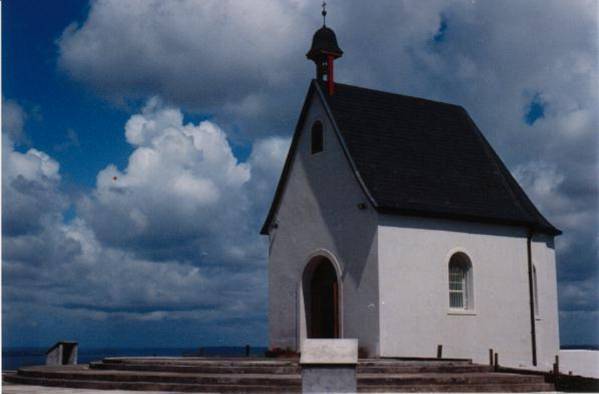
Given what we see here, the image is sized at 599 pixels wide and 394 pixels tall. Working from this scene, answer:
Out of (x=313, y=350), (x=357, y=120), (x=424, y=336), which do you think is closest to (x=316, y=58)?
(x=357, y=120)

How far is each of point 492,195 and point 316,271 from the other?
7248mm

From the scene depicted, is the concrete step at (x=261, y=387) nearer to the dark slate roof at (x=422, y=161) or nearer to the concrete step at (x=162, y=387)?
the concrete step at (x=162, y=387)

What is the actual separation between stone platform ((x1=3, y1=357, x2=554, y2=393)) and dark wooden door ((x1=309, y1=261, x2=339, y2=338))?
687cm

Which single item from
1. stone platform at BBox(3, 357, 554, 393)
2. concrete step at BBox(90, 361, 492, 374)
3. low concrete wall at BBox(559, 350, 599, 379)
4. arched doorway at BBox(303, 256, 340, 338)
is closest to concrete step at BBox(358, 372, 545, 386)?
stone platform at BBox(3, 357, 554, 393)

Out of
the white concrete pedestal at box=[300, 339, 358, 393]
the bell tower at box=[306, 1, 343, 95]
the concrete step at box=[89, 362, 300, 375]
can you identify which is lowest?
the concrete step at box=[89, 362, 300, 375]

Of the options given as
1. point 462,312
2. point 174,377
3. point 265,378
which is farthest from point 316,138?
point 265,378

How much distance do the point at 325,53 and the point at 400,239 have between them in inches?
314

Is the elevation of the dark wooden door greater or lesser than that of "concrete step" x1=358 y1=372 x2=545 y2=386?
greater

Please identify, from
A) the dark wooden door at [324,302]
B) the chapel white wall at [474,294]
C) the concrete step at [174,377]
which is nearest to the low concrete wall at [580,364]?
the chapel white wall at [474,294]

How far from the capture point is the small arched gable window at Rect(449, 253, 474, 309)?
29109 millimetres

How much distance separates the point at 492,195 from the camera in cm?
3108

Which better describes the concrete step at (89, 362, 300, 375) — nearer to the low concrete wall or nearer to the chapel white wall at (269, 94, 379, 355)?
the chapel white wall at (269, 94, 379, 355)

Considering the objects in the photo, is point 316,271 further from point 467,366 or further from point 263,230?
point 467,366

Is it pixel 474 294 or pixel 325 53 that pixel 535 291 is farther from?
pixel 325 53
